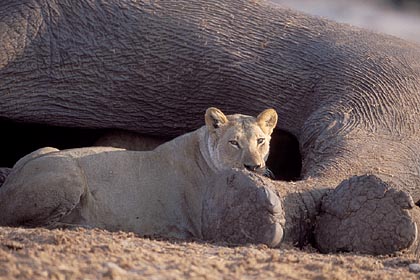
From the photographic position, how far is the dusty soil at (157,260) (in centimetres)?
540

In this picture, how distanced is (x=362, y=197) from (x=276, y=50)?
2.22 m

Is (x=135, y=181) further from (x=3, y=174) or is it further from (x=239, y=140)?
(x=3, y=174)

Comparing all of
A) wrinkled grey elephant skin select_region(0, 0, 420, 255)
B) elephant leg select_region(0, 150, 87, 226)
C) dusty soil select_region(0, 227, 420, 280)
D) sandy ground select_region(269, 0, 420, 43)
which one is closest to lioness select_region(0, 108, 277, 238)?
elephant leg select_region(0, 150, 87, 226)

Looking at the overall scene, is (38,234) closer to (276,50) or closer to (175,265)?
(175,265)

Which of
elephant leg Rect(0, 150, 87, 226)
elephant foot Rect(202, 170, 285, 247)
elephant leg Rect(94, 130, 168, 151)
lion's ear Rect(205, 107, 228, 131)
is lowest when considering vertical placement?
elephant leg Rect(0, 150, 87, 226)

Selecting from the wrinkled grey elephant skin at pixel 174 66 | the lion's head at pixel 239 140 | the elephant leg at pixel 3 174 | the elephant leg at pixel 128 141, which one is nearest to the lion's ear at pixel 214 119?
the lion's head at pixel 239 140

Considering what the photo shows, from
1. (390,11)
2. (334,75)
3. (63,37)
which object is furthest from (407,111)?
(390,11)

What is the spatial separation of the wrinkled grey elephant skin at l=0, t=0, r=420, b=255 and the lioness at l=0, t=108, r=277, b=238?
3.14 ft

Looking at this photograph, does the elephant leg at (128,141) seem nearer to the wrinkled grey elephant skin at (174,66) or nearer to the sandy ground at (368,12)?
the wrinkled grey elephant skin at (174,66)

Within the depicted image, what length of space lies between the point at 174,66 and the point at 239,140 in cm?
152

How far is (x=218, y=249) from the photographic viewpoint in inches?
250

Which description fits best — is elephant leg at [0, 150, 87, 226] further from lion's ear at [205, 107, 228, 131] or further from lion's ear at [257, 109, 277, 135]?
lion's ear at [257, 109, 277, 135]

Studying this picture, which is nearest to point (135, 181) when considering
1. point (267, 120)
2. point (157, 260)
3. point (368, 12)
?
point (267, 120)

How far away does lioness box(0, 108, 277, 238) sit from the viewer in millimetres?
7281
